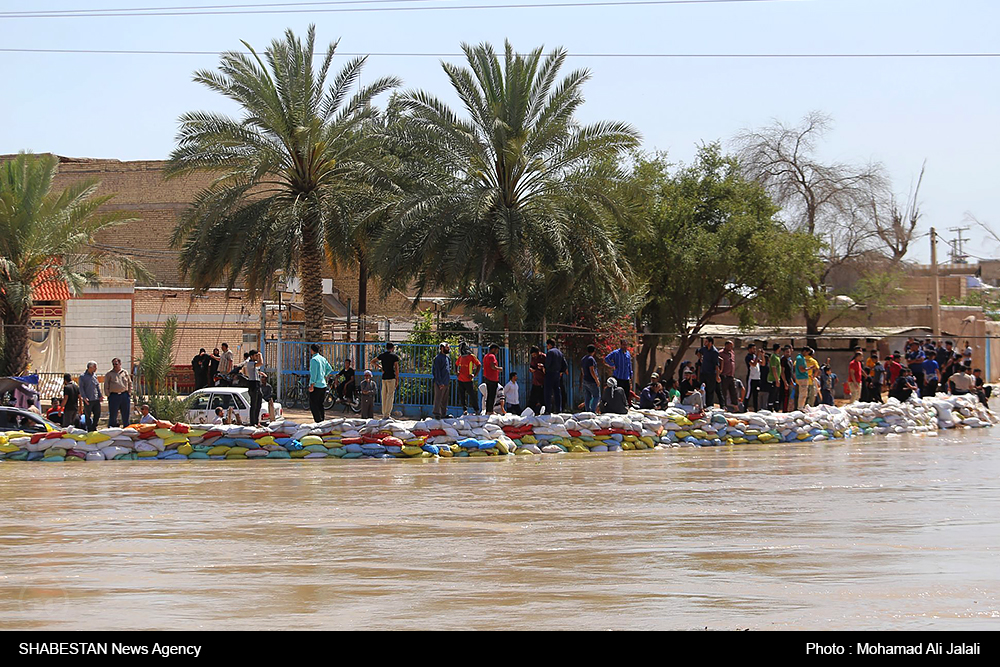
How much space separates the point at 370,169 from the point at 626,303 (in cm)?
667

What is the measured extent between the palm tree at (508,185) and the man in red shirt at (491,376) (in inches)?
142

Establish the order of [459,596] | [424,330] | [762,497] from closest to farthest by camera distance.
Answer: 1. [459,596]
2. [762,497]
3. [424,330]

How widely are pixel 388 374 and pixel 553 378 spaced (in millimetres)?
3063

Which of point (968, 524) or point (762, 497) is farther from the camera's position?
point (762, 497)

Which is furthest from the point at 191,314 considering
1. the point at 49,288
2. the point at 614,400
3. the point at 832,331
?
the point at 832,331

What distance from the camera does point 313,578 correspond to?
25.9 feet

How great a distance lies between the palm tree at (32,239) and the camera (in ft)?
83.9

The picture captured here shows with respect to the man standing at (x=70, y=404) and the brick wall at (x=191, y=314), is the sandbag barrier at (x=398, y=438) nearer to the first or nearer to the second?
the man standing at (x=70, y=404)

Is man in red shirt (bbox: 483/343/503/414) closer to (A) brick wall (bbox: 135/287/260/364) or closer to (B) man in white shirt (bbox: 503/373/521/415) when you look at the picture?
(B) man in white shirt (bbox: 503/373/521/415)

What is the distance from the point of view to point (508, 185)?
80.6 feet

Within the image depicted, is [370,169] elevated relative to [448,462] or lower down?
elevated

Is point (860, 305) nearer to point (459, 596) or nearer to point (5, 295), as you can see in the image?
point (5, 295)

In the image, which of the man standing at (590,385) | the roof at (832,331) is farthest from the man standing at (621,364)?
the roof at (832,331)
